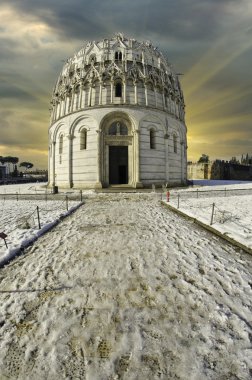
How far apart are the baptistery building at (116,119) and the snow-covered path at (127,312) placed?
21625mm

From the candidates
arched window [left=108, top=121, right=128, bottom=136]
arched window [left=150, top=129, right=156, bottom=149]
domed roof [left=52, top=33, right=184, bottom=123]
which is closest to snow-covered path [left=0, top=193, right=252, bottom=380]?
arched window [left=108, top=121, right=128, bottom=136]

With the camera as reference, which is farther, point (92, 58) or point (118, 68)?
point (92, 58)

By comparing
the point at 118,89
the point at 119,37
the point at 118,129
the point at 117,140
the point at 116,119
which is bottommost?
the point at 117,140

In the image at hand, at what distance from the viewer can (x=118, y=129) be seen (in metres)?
29.0

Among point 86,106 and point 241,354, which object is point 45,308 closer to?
point 241,354

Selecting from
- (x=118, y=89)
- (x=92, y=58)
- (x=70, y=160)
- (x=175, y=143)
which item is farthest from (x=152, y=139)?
(x=92, y=58)

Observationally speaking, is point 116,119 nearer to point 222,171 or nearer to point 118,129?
point 118,129

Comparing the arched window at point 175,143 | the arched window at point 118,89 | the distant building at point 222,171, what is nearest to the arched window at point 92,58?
the arched window at point 118,89

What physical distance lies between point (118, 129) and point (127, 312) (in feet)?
89.1

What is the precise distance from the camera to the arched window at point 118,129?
29.1 m

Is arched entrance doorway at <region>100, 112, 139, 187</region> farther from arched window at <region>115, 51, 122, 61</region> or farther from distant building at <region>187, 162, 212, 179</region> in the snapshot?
distant building at <region>187, 162, 212, 179</region>

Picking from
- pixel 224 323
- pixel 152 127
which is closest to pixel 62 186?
pixel 152 127

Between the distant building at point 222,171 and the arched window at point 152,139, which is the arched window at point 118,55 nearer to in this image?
the arched window at point 152,139

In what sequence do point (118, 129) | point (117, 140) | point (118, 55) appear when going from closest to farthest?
point (117, 140)
point (118, 129)
point (118, 55)
